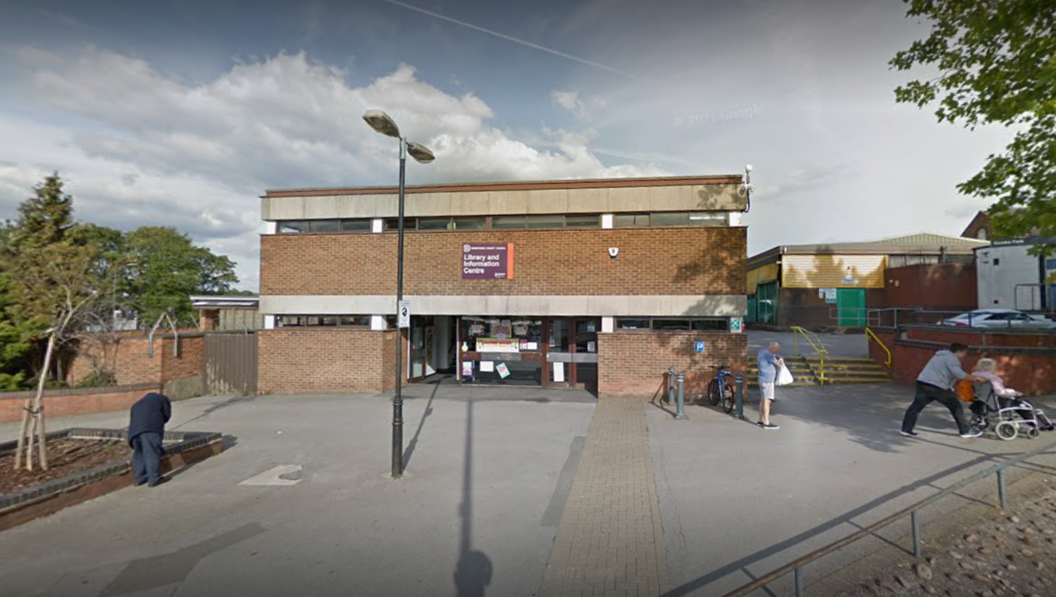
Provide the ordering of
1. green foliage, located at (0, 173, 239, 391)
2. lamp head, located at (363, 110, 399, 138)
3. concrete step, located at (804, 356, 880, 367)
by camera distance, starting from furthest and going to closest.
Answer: concrete step, located at (804, 356, 880, 367) < green foliage, located at (0, 173, 239, 391) < lamp head, located at (363, 110, 399, 138)

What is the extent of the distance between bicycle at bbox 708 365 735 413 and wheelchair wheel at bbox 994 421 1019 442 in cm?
406

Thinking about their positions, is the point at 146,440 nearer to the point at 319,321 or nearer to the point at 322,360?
the point at 322,360

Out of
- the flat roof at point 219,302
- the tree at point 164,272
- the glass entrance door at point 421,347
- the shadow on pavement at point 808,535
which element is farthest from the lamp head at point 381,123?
the tree at point 164,272

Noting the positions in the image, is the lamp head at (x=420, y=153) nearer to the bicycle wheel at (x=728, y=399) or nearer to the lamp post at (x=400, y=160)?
the lamp post at (x=400, y=160)

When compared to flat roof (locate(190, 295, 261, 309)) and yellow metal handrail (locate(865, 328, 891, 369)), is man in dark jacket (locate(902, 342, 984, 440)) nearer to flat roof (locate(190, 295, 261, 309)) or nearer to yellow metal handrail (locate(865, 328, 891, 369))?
yellow metal handrail (locate(865, 328, 891, 369))

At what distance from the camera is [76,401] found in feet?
36.1

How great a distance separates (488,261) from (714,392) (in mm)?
6547

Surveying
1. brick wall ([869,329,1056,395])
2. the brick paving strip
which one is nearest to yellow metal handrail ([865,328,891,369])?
brick wall ([869,329,1056,395])

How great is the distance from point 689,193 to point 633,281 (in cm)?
265

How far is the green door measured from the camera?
24906 millimetres

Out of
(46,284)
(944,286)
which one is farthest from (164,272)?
(944,286)

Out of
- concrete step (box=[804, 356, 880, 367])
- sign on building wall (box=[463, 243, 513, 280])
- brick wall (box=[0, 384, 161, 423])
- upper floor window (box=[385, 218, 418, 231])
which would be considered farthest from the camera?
concrete step (box=[804, 356, 880, 367])

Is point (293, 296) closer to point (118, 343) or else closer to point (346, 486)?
point (118, 343)

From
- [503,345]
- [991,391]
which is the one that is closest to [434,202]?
[503,345]
